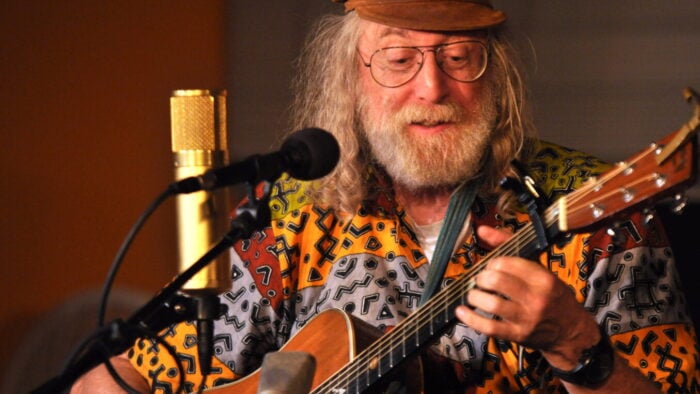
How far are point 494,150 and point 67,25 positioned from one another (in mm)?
2251

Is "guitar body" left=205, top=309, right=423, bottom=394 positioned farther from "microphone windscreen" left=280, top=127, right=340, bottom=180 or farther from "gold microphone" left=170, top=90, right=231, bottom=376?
"microphone windscreen" left=280, top=127, right=340, bottom=180

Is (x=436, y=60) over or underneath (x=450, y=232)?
over

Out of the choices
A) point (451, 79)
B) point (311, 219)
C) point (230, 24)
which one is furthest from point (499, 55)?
point (230, 24)

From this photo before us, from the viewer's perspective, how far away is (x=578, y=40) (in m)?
4.31

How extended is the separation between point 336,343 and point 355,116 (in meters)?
0.74

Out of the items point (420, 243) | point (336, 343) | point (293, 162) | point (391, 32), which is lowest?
point (336, 343)

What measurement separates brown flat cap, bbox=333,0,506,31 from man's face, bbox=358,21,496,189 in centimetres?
3

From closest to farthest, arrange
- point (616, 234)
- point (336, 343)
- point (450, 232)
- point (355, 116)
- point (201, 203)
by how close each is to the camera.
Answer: point (201, 203) → point (616, 234) → point (336, 343) → point (450, 232) → point (355, 116)

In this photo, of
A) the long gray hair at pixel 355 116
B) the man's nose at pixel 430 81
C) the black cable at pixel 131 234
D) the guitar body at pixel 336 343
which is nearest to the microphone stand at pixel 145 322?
the black cable at pixel 131 234

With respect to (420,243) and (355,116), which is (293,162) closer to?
(420,243)

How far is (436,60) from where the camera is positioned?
2670 mm

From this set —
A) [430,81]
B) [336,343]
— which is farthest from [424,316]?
[430,81]

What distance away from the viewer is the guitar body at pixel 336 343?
2.36 m

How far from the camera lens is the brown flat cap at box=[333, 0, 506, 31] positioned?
2.68m
